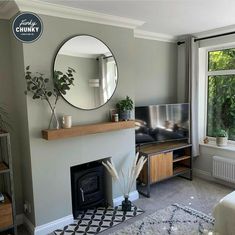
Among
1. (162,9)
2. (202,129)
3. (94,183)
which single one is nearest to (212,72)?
(202,129)

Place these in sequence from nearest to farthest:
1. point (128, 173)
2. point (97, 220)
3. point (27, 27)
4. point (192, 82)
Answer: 1. point (27, 27)
2. point (97, 220)
3. point (128, 173)
4. point (192, 82)

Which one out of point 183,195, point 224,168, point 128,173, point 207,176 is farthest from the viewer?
point 207,176

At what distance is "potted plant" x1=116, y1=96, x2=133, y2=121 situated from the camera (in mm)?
3178

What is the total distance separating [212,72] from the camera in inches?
167

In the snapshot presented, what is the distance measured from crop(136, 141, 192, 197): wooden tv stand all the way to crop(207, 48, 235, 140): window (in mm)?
706

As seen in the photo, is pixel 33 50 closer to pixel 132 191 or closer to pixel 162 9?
pixel 162 9

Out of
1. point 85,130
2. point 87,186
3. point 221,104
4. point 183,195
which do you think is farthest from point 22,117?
point 221,104

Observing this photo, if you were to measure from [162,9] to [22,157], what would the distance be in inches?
93.3

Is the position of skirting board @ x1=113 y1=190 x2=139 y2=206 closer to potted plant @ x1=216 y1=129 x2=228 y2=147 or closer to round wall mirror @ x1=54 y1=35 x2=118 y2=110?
round wall mirror @ x1=54 y1=35 x2=118 y2=110

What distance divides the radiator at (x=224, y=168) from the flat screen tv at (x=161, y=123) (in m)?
0.64

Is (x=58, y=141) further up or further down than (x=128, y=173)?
further up

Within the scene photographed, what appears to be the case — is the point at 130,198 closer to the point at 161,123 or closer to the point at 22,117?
the point at 161,123

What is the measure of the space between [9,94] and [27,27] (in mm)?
819

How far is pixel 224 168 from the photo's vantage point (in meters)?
3.86
